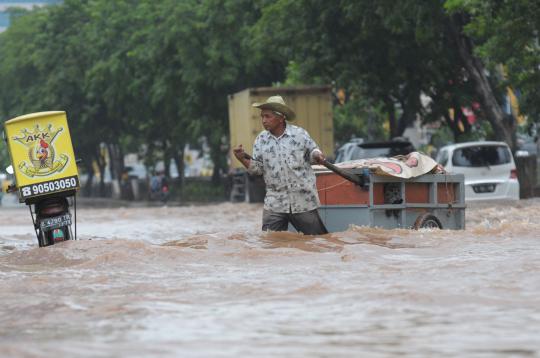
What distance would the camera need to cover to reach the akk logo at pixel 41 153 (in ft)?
42.5

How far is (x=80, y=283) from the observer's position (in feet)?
34.3

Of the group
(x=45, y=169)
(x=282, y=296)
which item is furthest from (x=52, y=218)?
(x=282, y=296)

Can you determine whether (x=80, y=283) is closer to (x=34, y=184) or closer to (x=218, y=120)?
(x=34, y=184)

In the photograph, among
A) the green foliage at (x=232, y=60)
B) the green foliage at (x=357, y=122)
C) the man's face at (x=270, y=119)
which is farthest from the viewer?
the green foliage at (x=357, y=122)

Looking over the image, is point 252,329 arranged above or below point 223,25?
below

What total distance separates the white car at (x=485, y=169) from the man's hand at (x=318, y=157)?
46.8ft

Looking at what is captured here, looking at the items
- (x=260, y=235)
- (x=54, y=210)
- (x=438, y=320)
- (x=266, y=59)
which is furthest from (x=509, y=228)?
(x=266, y=59)

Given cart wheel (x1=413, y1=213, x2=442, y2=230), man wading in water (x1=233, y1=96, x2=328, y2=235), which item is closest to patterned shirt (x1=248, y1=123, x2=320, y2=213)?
man wading in water (x1=233, y1=96, x2=328, y2=235)

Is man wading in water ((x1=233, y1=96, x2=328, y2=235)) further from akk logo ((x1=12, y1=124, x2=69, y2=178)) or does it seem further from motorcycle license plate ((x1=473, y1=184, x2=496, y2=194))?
motorcycle license plate ((x1=473, y1=184, x2=496, y2=194))

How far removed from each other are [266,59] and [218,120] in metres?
5.54

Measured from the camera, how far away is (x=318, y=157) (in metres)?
12.5

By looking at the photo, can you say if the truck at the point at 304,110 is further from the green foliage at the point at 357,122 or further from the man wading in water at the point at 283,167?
the man wading in water at the point at 283,167

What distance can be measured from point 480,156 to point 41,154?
15.4 m

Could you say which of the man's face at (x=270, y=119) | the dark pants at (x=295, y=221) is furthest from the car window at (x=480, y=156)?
the man's face at (x=270, y=119)
